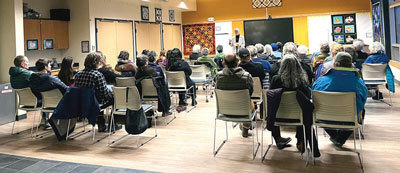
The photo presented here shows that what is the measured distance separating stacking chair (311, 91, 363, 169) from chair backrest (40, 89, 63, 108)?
11.6 feet

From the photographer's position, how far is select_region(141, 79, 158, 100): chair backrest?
541cm

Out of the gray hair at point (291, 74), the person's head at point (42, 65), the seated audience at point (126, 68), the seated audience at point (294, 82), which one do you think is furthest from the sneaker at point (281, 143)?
the person's head at point (42, 65)

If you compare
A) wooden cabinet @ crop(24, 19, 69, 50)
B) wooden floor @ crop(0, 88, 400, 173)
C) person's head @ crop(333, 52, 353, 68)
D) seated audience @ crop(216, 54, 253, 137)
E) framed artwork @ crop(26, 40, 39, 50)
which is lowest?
wooden floor @ crop(0, 88, 400, 173)

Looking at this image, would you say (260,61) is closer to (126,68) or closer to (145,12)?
(126,68)

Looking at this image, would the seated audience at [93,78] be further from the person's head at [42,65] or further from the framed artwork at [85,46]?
the framed artwork at [85,46]

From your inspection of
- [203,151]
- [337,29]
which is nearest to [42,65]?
[203,151]

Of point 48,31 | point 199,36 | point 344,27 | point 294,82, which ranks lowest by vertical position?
point 294,82

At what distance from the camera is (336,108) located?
3195 mm

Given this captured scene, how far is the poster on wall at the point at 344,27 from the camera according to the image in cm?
1143

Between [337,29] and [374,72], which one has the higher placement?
[337,29]

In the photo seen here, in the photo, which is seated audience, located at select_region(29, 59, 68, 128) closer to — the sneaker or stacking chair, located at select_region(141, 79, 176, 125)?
stacking chair, located at select_region(141, 79, 176, 125)

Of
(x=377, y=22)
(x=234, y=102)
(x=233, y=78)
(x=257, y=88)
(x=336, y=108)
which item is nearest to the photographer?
(x=336, y=108)

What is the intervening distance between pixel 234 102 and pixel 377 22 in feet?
28.4

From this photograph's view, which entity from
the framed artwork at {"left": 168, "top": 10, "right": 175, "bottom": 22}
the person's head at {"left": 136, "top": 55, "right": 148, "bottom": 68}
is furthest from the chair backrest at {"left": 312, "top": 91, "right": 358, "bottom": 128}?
the framed artwork at {"left": 168, "top": 10, "right": 175, "bottom": 22}
